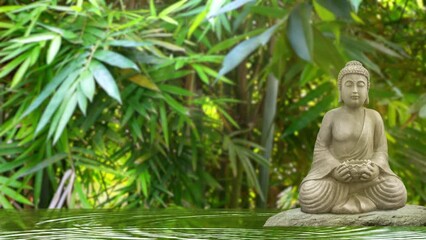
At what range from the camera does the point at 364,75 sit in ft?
7.86

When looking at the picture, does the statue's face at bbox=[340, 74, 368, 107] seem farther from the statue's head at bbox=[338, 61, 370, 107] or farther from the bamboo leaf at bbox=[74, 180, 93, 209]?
the bamboo leaf at bbox=[74, 180, 93, 209]

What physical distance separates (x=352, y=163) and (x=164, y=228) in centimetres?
48

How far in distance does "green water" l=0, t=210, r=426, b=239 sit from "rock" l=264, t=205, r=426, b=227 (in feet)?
0.20

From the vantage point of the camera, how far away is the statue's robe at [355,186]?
2352 millimetres

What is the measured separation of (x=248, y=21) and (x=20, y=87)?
98 cm

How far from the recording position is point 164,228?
2.19m

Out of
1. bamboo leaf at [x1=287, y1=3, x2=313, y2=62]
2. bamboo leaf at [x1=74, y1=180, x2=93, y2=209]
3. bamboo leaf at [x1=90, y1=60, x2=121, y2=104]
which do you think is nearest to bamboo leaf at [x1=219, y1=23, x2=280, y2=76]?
bamboo leaf at [x1=287, y1=3, x2=313, y2=62]

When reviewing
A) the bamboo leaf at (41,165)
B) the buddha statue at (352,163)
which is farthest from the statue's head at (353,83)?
the bamboo leaf at (41,165)

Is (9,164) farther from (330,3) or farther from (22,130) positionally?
(330,3)

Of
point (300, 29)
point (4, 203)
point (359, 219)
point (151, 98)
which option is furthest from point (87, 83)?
point (359, 219)

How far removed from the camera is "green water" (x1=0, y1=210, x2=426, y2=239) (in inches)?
79.0

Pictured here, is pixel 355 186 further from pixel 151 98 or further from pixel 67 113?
pixel 151 98

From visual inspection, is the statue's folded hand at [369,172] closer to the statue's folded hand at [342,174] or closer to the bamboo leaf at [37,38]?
the statue's folded hand at [342,174]

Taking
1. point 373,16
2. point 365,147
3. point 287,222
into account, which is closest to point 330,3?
point 365,147
